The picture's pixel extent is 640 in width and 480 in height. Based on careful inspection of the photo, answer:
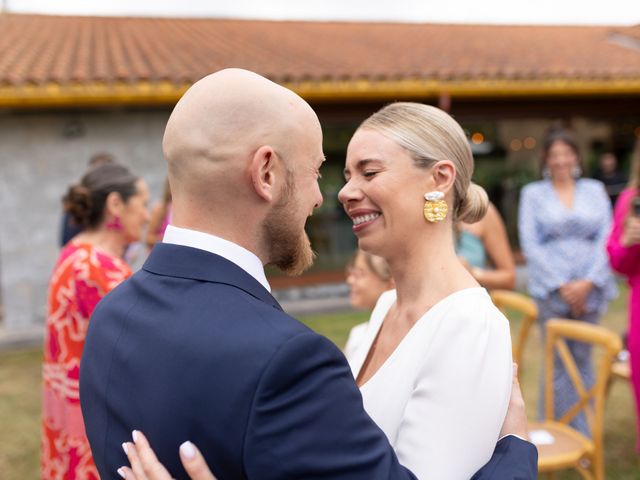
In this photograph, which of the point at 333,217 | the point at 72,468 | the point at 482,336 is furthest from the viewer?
the point at 333,217

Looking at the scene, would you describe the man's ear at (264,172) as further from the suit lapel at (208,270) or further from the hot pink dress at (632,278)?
the hot pink dress at (632,278)

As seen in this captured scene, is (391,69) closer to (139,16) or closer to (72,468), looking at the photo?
(139,16)

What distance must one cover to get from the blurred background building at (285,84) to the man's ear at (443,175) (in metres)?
6.92

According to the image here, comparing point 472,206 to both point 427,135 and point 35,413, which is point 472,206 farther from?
point 35,413

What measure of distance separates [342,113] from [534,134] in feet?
11.6

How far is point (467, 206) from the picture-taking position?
1.83m

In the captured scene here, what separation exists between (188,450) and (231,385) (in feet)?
0.47

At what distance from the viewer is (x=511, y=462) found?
1.38 metres

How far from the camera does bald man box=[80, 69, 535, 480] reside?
1056 mm

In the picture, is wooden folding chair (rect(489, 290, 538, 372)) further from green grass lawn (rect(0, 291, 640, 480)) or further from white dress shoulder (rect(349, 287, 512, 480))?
white dress shoulder (rect(349, 287, 512, 480))

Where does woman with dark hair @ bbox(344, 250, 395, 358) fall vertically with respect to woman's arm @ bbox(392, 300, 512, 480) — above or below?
below

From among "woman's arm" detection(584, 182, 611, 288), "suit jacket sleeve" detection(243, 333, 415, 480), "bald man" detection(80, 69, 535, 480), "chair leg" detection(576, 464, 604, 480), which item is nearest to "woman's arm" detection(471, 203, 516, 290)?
"woman's arm" detection(584, 182, 611, 288)

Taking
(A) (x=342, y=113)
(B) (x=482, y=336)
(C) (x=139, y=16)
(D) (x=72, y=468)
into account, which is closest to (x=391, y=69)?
(A) (x=342, y=113)

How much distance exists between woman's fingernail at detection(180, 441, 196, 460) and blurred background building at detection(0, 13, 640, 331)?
7.47 meters
